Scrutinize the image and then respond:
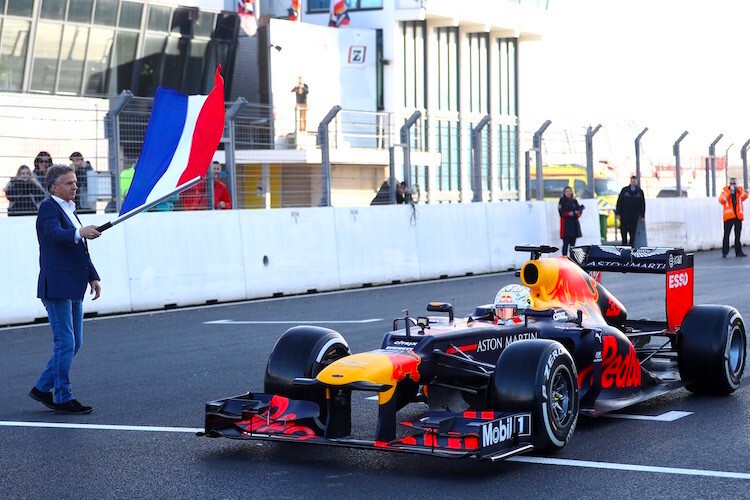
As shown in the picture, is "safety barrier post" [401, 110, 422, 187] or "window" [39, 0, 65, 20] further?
"window" [39, 0, 65, 20]

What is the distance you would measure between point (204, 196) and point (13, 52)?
18.9 m

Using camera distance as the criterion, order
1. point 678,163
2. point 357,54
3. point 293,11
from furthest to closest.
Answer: point 357,54
point 293,11
point 678,163

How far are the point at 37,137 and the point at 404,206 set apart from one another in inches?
258

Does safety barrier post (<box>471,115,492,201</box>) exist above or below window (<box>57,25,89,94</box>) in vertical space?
below

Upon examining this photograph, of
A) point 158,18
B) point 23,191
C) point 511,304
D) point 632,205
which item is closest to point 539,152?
point 632,205

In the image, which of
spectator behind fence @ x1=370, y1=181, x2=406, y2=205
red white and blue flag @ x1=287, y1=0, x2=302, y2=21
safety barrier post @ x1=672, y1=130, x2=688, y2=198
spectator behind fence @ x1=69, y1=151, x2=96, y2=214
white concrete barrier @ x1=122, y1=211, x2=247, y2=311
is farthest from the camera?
red white and blue flag @ x1=287, y1=0, x2=302, y2=21

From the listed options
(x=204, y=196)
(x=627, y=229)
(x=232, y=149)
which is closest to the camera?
(x=204, y=196)

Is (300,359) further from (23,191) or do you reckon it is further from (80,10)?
(80,10)

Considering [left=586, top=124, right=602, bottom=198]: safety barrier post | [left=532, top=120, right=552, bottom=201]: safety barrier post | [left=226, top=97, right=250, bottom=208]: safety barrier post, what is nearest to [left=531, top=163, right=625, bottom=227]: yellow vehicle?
[left=586, top=124, right=602, bottom=198]: safety barrier post

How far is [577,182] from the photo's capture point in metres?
34.6

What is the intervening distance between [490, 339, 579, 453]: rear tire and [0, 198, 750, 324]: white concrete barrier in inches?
357

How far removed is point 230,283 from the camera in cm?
1670

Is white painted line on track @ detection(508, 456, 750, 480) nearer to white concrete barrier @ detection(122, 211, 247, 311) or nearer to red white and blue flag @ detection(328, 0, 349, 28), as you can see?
white concrete barrier @ detection(122, 211, 247, 311)

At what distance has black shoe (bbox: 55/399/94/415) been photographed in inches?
334
